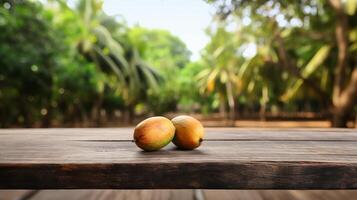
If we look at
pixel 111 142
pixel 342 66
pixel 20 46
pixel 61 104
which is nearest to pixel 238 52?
pixel 342 66

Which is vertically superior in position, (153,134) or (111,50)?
(111,50)

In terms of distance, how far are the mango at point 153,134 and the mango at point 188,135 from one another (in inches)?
1.4

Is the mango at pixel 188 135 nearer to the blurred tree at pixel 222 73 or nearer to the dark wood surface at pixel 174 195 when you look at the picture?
the dark wood surface at pixel 174 195

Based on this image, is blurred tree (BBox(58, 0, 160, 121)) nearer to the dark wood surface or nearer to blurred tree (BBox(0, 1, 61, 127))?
blurred tree (BBox(0, 1, 61, 127))

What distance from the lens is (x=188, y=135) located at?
1370mm

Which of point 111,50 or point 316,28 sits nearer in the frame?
point 316,28

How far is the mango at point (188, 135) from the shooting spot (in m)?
1.37

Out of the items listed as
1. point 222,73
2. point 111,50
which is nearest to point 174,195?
point 111,50

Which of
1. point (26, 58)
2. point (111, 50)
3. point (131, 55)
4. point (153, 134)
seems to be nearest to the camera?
point (153, 134)

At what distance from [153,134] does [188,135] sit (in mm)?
122

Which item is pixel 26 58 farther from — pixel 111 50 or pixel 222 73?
pixel 222 73

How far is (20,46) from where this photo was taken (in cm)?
1344

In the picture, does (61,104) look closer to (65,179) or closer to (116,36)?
(116,36)

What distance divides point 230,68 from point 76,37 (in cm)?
1545
